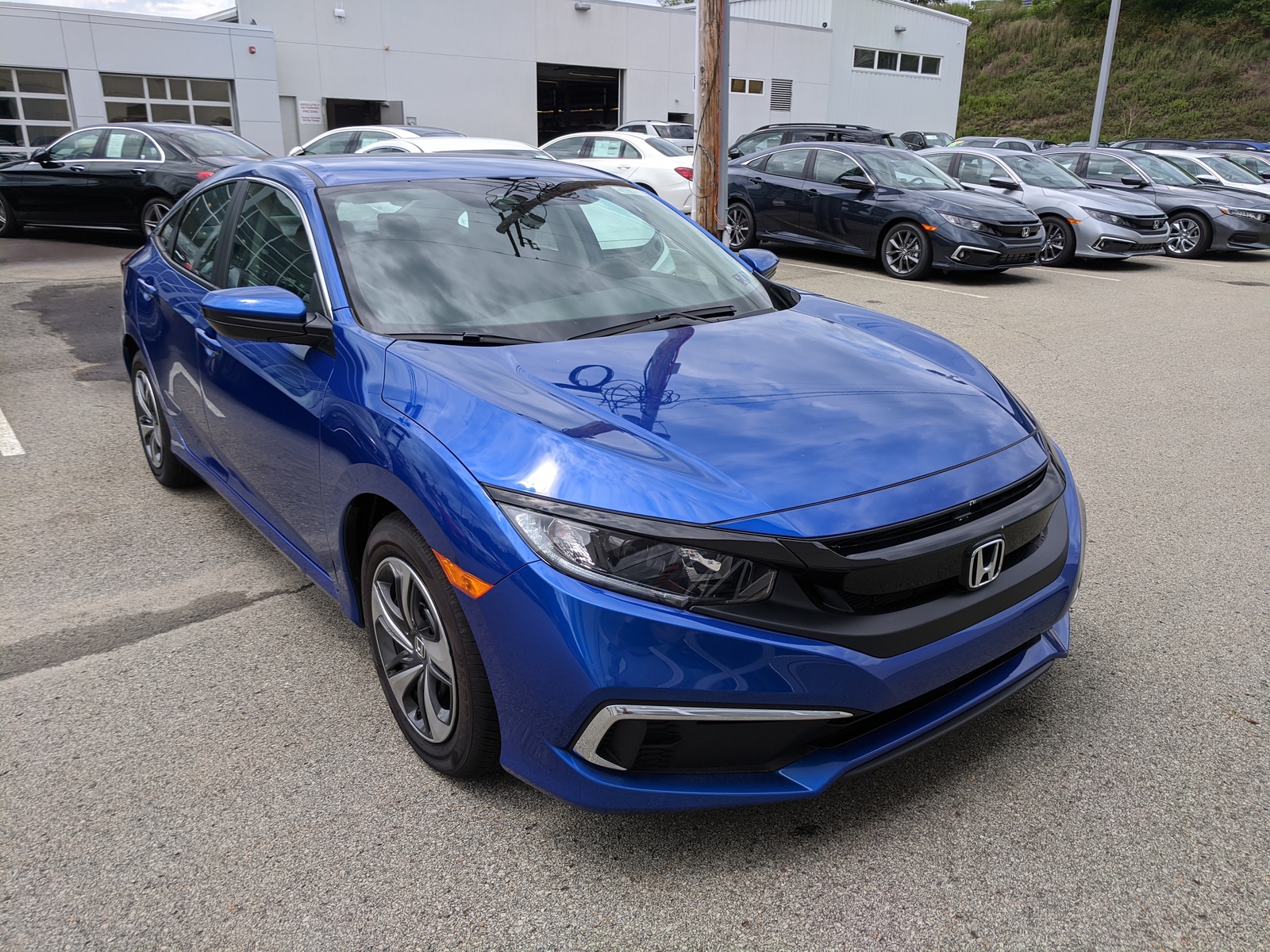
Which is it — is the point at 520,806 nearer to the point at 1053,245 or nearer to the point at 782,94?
the point at 1053,245

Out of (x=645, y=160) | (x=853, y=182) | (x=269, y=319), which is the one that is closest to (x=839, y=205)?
(x=853, y=182)

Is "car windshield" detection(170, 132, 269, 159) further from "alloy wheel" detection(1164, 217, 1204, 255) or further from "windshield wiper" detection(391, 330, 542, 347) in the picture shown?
"alloy wheel" detection(1164, 217, 1204, 255)

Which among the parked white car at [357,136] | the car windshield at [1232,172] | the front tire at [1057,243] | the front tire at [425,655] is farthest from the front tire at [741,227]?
the front tire at [425,655]

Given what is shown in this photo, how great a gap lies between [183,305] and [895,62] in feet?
131

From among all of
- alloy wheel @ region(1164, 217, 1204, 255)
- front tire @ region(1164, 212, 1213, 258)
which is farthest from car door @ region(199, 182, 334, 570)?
alloy wheel @ region(1164, 217, 1204, 255)

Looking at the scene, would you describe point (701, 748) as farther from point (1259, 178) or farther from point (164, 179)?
point (1259, 178)

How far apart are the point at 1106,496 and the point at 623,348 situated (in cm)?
302

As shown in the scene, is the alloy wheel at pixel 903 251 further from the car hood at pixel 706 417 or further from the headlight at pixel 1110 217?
the car hood at pixel 706 417

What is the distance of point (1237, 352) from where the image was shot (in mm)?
8305

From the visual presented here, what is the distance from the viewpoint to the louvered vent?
34.2 metres

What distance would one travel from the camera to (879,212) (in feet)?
38.8

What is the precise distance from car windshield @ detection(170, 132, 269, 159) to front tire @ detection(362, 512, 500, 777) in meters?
10.6

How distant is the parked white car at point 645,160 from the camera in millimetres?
14031

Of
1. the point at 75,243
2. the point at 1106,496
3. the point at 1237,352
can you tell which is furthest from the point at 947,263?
the point at 75,243
